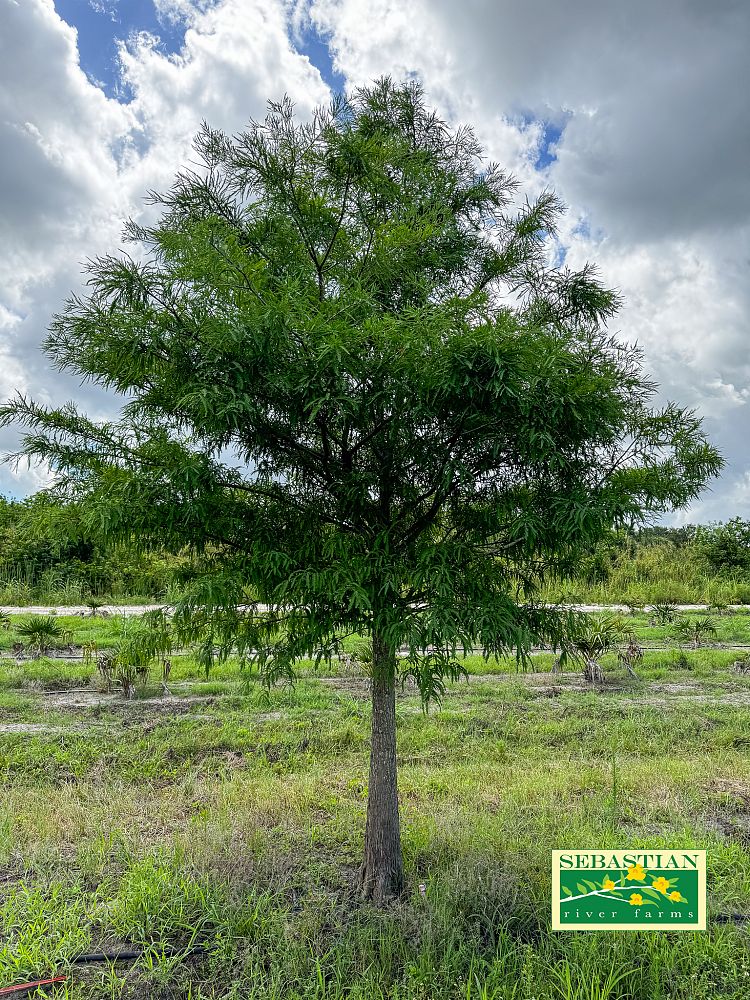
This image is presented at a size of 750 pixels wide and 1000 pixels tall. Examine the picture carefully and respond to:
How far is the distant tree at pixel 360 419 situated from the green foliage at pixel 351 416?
0.02 meters

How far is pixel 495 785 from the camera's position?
5.60 meters

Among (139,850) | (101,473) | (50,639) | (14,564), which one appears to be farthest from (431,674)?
(14,564)

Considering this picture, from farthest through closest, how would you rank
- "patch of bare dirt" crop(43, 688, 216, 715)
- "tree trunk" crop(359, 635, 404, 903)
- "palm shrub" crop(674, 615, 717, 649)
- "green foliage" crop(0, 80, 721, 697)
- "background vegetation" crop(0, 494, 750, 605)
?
"background vegetation" crop(0, 494, 750, 605) → "palm shrub" crop(674, 615, 717, 649) → "patch of bare dirt" crop(43, 688, 216, 715) → "tree trunk" crop(359, 635, 404, 903) → "green foliage" crop(0, 80, 721, 697)

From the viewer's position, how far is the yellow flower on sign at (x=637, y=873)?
11.2 feet

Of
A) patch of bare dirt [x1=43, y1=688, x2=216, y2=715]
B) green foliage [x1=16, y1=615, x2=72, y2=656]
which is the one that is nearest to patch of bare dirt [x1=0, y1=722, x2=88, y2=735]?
patch of bare dirt [x1=43, y1=688, x2=216, y2=715]

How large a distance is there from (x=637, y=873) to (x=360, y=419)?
3069mm

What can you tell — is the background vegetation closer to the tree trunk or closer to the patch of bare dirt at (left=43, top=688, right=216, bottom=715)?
the patch of bare dirt at (left=43, top=688, right=216, bottom=715)

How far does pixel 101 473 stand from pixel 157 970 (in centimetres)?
271

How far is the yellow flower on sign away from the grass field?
30 centimetres

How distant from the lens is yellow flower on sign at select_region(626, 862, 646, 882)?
342 centimetres

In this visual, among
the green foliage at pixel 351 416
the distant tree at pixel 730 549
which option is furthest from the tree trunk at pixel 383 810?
the distant tree at pixel 730 549

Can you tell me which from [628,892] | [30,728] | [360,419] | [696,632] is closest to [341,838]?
[628,892]

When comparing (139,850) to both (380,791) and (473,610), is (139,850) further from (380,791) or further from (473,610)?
(473,610)

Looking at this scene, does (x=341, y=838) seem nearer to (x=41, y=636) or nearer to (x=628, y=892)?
(x=628, y=892)
